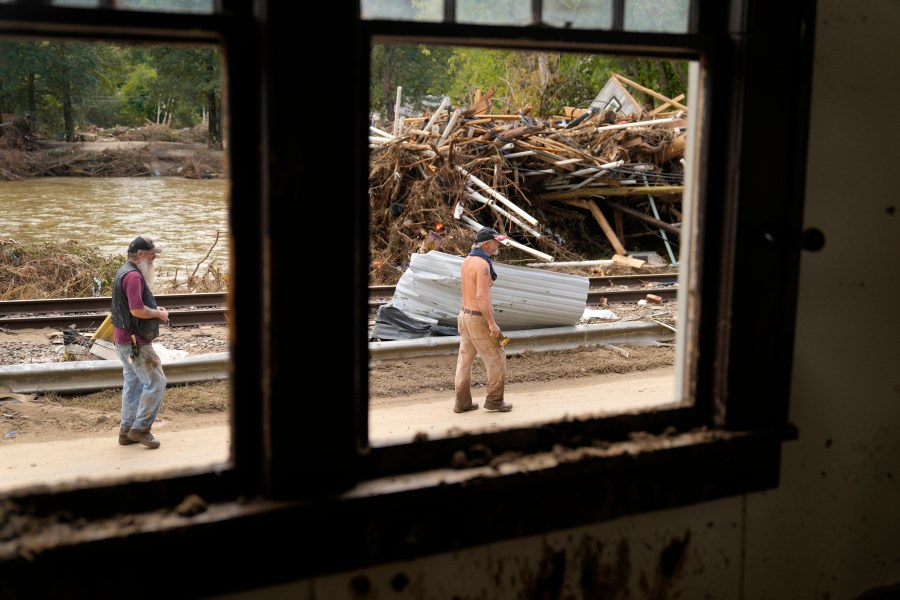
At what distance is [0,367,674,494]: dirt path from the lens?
724 centimetres

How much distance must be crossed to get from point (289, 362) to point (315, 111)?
0.64 meters

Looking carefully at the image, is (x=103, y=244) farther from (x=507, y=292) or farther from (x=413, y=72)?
(x=413, y=72)

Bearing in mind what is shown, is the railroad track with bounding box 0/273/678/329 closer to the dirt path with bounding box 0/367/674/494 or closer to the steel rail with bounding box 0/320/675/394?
the steel rail with bounding box 0/320/675/394

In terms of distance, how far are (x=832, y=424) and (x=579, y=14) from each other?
171cm

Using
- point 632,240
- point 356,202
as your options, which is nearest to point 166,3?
point 356,202

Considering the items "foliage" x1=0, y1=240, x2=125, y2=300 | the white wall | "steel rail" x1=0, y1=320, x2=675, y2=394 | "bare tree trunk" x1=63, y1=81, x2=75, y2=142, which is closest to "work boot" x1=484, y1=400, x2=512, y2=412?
"steel rail" x1=0, y1=320, x2=675, y2=394

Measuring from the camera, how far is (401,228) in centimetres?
1644

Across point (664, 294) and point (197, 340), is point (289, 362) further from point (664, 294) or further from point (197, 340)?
point (664, 294)

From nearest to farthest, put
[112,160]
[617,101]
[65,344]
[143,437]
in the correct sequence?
1. [143,437]
2. [65,344]
3. [617,101]
4. [112,160]

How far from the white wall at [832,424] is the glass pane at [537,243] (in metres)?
0.43

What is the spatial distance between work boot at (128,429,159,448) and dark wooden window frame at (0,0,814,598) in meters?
6.25

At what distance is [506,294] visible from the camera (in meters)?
11.6

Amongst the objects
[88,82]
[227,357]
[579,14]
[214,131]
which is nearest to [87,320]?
[227,357]

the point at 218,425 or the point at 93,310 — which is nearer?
the point at 218,425
